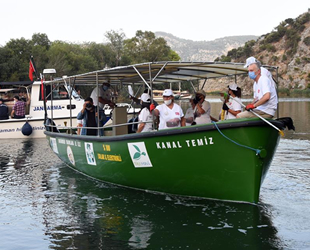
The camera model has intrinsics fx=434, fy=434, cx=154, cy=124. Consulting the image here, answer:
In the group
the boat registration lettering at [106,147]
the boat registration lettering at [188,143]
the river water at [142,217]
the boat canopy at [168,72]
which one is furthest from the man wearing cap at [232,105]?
the boat registration lettering at [106,147]

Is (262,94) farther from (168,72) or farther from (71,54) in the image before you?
(71,54)

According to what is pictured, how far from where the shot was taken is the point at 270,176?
10.9 m

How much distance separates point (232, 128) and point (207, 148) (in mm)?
617

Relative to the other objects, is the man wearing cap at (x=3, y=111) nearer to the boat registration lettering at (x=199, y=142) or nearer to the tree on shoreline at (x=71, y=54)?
the boat registration lettering at (x=199, y=142)

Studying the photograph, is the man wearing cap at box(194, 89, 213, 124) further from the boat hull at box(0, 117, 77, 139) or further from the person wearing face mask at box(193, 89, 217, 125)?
the boat hull at box(0, 117, 77, 139)

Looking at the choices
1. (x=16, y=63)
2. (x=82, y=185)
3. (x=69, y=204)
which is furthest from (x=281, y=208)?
(x=16, y=63)

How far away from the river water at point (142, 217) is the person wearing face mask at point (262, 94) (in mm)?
1851

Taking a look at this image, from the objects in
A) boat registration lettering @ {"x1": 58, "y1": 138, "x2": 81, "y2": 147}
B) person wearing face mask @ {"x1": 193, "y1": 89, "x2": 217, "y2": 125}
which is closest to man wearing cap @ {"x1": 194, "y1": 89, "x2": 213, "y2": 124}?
person wearing face mask @ {"x1": 193, "y1": 89, "x2": 217, "y2": 125}

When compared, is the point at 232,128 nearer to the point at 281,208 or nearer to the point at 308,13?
the point at 281,208

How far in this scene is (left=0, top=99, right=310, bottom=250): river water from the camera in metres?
6.72

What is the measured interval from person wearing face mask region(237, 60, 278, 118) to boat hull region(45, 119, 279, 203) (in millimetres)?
288

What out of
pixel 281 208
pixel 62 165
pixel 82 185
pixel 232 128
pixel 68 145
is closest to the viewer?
pixel 232 128

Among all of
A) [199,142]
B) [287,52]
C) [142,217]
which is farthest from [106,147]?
[287,52]

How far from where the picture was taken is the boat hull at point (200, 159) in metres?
7.45
